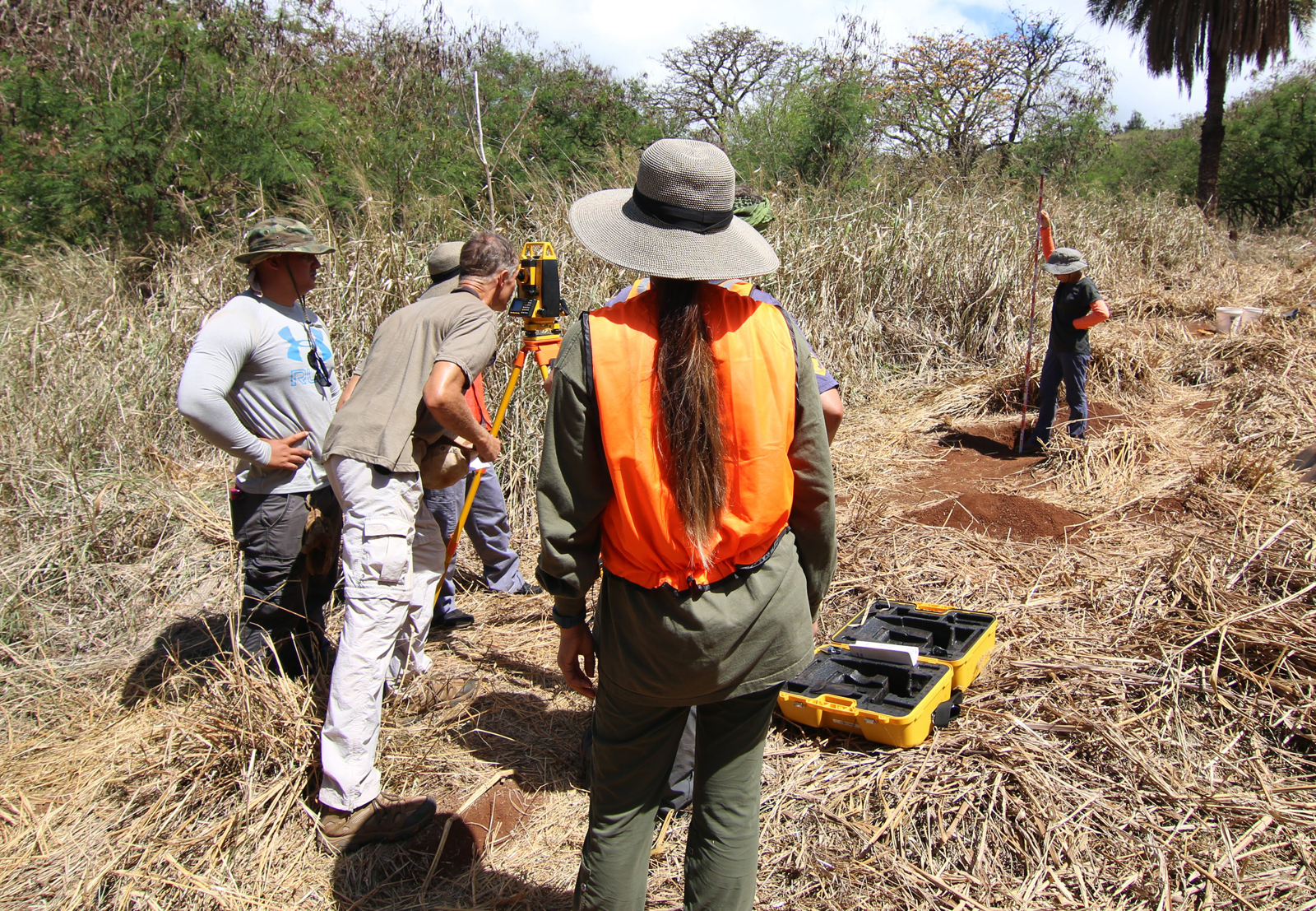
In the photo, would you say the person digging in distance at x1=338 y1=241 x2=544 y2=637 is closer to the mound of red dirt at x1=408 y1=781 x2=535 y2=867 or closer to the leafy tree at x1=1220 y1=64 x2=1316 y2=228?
the mound of red dirt at x1=408 y1=781 x2=535 y2=867

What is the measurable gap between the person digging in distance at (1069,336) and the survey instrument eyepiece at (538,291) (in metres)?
4.44

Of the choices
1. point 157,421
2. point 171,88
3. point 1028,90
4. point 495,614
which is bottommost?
point 495,614

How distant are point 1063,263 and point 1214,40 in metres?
14.1

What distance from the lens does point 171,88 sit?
6.76 meters

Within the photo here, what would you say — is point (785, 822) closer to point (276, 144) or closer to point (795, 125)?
point (276, 144)

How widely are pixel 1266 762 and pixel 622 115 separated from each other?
9025 mm

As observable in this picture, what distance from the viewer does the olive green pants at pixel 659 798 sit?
1564 mm

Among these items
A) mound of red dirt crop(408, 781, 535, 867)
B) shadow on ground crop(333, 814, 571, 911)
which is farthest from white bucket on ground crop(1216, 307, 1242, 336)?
shadow on ground crop(333, 814, 571, 911)

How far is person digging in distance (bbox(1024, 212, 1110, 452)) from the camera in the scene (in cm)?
598

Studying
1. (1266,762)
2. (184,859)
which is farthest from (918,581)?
(184,859)

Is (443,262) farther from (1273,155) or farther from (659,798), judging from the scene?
(1273,155)

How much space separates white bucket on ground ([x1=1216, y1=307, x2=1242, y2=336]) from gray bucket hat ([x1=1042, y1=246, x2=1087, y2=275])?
3.40 m

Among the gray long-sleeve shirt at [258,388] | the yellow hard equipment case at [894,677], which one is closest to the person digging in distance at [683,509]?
the yellow hard equipment case at [894,677]

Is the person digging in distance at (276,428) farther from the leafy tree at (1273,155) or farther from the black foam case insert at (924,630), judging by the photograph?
the leafy tree at (1273,155)
